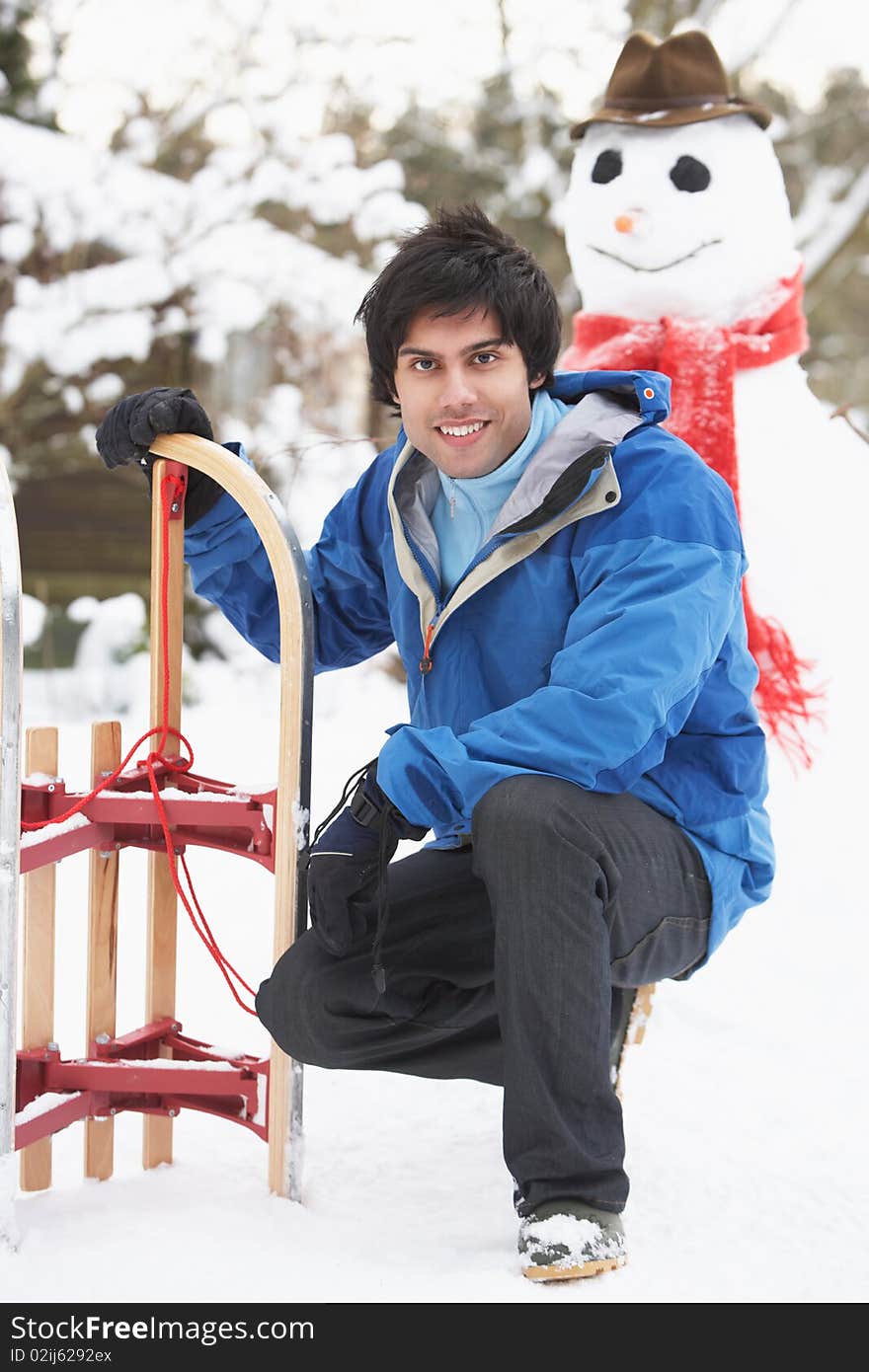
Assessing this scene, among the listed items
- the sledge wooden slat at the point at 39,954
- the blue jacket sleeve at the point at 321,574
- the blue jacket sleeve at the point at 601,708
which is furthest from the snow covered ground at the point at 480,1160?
the blue jacket sleeve at the point at 321,574

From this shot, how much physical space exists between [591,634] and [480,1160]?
2.65 ft

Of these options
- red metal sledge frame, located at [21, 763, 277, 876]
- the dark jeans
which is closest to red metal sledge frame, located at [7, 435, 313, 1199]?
red metal sledge frame, located at [21, 763, 277, 876]

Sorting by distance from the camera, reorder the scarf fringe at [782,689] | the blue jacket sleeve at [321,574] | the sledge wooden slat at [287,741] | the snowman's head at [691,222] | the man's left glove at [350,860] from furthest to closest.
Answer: the snowman's head at [691,222]
the scarf fringe at [782,689]
the blue jacket sleeve at [321,574]
the sledge wooden slat at [287,741]
the man's left glove at [350,860]

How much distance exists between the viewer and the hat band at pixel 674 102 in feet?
8.91

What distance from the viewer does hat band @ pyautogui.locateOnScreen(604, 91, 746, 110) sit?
8.91ft

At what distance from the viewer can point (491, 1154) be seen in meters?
1.97

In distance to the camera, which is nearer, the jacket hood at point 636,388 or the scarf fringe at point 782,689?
the jacket hood at point 636,388

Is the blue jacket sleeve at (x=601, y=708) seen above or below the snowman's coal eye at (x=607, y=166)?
below

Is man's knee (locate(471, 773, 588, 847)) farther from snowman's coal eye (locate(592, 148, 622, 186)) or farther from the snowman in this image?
snowman's coal eye (locate(592, 148, 622, 186))

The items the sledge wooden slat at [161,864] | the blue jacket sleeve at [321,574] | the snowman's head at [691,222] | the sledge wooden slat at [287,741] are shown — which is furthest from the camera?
the snowman's head at [691,222]

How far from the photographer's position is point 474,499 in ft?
5.94

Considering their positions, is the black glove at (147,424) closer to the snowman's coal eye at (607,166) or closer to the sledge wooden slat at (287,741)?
the sledge wooden slat at (287,741)

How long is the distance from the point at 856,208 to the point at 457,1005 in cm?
641

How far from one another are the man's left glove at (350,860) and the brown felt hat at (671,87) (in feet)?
5.51
